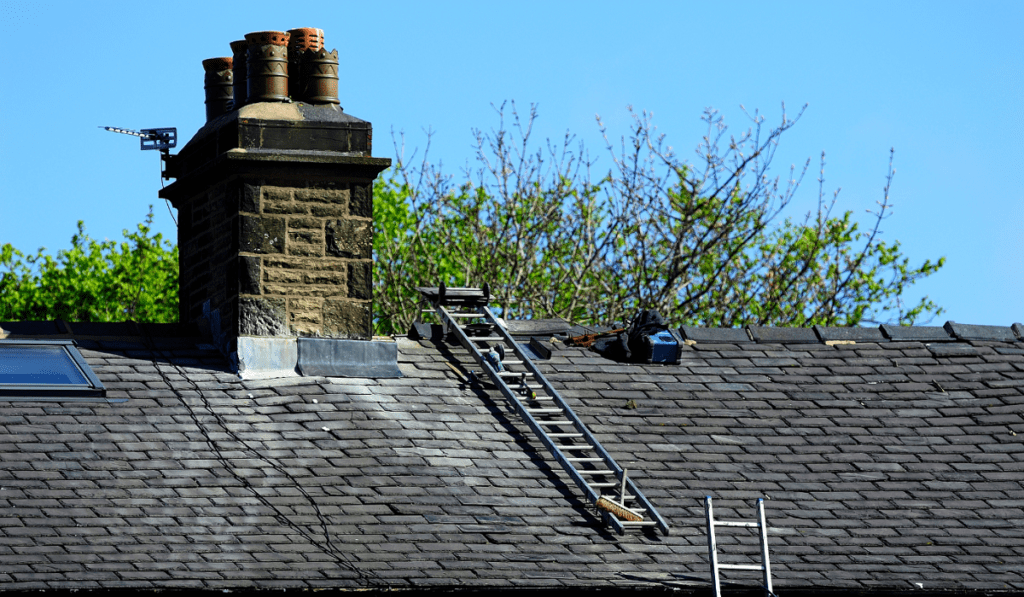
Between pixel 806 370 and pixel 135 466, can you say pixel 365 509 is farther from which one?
pixel 806 370

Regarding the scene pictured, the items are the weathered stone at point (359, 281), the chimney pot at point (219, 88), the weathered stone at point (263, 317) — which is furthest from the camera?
the chimney pot at point (219, 88)

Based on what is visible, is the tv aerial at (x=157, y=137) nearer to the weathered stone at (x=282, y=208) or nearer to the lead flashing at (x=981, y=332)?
the weathered stone at (x=282, y=208)

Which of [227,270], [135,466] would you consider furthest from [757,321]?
[135,466]

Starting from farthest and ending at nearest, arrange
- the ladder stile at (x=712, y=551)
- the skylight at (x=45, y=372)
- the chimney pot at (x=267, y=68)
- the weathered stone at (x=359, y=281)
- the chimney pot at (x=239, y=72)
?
the chimney pot at (x=239, y=72) → the chimney pot at (x=267, y=68) → the weathered stone at (x=359, y=281) → the skylight at (x=45, y=372) → the ladder stile at (x=712, y=551)

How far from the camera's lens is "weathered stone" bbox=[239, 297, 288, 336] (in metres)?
12.2

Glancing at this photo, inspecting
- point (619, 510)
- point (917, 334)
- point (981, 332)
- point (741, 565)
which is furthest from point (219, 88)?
point (981, 332)

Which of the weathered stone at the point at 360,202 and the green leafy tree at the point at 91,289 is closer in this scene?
the weathered stone at the point at 360,202

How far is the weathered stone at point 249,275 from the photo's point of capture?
12344 millimetres

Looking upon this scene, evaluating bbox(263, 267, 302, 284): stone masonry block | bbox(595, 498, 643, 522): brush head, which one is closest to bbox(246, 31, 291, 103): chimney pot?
bbox(263, 267, 302, 284): stone masonry block

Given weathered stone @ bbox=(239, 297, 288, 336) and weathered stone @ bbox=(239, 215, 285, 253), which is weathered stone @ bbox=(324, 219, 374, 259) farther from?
weathered stone @ bbox=(239, 297, 288, 336)

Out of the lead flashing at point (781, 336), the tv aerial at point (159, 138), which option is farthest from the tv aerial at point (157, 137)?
the lead flashing at point (781, 336)

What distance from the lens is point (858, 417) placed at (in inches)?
488

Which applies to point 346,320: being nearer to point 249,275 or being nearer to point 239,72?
point 249,275

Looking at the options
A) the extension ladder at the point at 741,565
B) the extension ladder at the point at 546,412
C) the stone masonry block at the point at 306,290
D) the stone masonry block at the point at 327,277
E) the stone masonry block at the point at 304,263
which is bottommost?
the extension ladder at the point at 741,565
